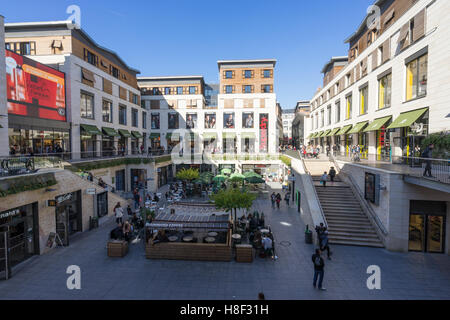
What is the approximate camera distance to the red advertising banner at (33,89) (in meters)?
17.5

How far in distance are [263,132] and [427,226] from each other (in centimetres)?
3112

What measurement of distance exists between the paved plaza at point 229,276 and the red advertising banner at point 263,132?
30.1 m

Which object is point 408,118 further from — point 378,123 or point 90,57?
point 90,57

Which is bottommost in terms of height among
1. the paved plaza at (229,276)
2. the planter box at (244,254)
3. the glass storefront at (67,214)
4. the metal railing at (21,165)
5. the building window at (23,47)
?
the paved plaza at (229,276)

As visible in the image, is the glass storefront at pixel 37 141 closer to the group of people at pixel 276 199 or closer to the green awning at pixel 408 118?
the group of people at pixel 276 199

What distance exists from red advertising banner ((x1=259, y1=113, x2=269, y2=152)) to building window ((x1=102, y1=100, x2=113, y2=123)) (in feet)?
82.2

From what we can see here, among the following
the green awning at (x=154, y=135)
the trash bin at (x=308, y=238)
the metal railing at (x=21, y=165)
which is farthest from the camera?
the green awning at (x=154, y=135)

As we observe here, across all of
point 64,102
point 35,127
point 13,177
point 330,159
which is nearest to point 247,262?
point 13,177

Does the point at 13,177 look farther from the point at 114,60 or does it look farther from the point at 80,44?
the point at 114,60

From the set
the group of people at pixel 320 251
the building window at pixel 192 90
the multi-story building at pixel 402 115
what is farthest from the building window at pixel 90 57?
the multi-story building at pixel 402 115

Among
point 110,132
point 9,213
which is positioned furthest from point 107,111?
point 9,213

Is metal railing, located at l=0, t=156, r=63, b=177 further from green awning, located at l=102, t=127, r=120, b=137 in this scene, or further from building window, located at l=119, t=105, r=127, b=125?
building window, located at l=119, t=105, r=127, b=125

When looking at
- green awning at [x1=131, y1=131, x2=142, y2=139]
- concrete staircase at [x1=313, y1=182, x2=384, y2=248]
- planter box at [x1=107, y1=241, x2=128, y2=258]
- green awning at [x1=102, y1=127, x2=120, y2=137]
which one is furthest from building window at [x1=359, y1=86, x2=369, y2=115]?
green awning at [x1=131, y1=131, x2=142, y2=139]

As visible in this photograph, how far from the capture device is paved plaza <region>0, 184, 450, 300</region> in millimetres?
8828
